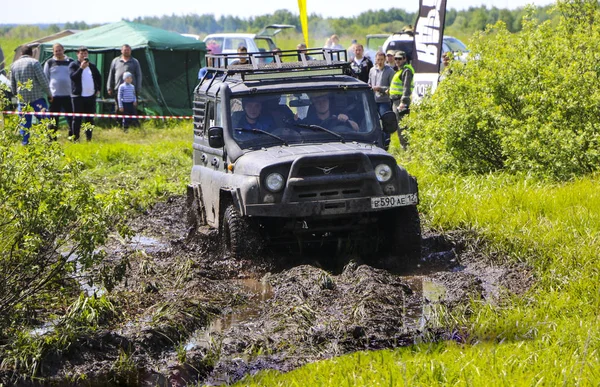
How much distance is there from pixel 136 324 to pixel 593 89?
283 inches

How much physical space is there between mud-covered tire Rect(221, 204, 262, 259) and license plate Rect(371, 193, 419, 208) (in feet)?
3.87

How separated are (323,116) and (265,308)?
111 inches

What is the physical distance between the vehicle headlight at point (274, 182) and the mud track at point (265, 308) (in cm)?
75

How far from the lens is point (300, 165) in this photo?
29.5 ft

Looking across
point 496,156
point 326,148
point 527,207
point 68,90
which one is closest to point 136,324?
point 326,148

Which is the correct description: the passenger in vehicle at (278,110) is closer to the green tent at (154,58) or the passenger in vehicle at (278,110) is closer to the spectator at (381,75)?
the spectator at (381,75)

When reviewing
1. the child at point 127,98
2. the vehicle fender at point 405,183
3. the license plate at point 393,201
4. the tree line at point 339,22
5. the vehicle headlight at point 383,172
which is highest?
the vehicle headlight at point 383,172

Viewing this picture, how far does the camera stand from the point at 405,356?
6223 millimetres

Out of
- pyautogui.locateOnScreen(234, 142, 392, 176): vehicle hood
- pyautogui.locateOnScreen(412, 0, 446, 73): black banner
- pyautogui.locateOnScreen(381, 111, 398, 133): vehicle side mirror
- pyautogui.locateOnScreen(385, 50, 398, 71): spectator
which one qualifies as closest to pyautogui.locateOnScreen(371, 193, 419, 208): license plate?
pyautogui.locateOnScreen(234, 142, 392, 176): vehicle hood

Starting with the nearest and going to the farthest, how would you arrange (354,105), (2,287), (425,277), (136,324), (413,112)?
1. (2,287)
2. (136,324)
3. (425,277)
4. (354,105)
5. (413,112)

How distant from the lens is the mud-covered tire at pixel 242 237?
30.6 ft

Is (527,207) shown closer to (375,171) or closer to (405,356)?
(375,171)

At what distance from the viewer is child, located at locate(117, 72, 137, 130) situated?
22000mm

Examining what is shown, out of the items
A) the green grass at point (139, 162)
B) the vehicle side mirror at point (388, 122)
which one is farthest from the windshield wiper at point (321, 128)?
the green grass at point (139, 162)
